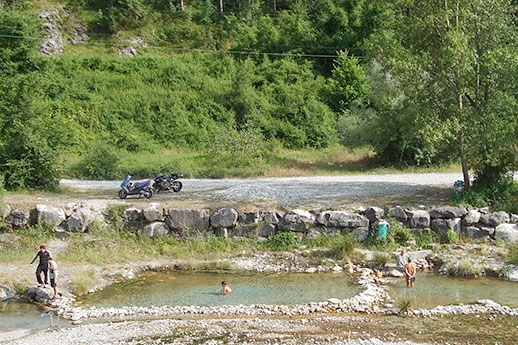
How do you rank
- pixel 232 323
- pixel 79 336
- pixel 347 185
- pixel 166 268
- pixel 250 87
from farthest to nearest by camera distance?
pixel 250 87
pixel 347 185
pixel 166 268
pixel 232 323
pixel 79 336

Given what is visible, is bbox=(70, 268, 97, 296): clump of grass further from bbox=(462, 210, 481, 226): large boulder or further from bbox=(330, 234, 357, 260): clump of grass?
bbox=(462, 210, 481, 226): large boulder

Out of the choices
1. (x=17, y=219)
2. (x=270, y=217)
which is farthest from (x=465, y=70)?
(x=17, y=219)

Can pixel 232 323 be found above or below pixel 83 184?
below

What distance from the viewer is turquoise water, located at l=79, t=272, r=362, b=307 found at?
53.5 ft

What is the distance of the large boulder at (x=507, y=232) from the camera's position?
67.1ft

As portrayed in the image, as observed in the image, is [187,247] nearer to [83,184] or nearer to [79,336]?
[79,336]

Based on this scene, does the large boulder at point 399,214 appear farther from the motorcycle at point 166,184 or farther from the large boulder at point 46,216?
the large boulder at point 46,216

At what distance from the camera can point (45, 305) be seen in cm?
1597

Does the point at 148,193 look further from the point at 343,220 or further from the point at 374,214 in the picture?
the point at 374,214

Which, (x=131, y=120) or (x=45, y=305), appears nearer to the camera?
(x=45, y=305)

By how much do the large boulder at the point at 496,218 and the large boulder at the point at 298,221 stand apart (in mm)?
6532

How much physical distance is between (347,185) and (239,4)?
4145cm

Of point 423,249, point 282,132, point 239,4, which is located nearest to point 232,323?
point 423,249

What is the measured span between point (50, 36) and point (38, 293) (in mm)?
38995
